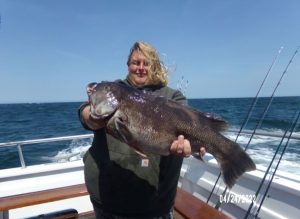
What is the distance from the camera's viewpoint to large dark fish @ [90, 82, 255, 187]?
231 cm

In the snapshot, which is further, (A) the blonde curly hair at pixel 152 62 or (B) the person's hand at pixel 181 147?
(A) the blonde curly hair at pixel 152 62

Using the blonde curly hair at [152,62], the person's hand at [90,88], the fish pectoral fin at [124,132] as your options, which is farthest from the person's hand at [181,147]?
the person's hand at [90,88]

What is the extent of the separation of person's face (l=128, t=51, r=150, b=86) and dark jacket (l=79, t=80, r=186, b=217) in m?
0.54

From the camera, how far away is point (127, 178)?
96.7 inches

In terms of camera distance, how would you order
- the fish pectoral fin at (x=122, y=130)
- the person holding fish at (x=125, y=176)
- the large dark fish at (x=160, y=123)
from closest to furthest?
the fish pectoral fin at (x=122, y=130)
the large dark fish at (x=160, y=123)
the person holding fish at (x=125, y=176)

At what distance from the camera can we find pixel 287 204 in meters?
3.42

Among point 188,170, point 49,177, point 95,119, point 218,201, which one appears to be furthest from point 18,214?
point 95,119

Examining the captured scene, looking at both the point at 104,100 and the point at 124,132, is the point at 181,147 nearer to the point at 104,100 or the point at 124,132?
the point at 124,132

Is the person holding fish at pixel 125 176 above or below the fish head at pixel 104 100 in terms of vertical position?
below

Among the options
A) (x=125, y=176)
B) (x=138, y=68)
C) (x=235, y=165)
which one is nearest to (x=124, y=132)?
(x=125, y=176)

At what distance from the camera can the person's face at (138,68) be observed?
2.62 meters
